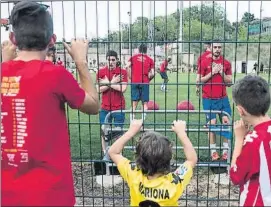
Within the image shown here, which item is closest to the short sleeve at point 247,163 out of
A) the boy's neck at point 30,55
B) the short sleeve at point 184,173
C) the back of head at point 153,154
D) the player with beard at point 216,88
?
the short sleeve at point 184,173

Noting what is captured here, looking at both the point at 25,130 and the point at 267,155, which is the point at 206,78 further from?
the point at 25,130

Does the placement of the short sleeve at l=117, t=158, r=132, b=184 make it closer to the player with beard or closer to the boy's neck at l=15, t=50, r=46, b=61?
the boy's neck at l=15, t=50, r=46, b=61

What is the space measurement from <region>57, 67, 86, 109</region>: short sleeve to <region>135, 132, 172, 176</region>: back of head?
0.49 meters

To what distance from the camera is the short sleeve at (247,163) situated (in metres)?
2.36

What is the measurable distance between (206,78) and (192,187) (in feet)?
4.32

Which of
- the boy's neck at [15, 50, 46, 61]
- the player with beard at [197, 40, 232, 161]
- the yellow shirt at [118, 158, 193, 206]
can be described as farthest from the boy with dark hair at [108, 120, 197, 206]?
the player with beard at [197, 40, 232, 161]

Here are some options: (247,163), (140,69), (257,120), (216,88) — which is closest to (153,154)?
(247,163)

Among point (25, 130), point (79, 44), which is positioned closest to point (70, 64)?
point (79, 44)

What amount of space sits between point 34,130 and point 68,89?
26cm

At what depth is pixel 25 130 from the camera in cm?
211

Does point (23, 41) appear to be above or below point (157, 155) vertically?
above

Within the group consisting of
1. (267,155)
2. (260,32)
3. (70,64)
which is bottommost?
(267,155)

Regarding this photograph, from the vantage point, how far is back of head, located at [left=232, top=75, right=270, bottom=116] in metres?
2.48

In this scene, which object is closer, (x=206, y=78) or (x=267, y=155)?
(x=267, y=155)
